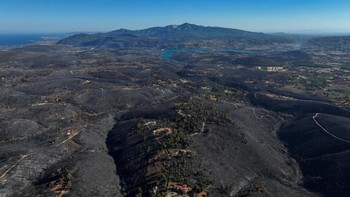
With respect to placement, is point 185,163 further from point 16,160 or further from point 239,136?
point 16,160

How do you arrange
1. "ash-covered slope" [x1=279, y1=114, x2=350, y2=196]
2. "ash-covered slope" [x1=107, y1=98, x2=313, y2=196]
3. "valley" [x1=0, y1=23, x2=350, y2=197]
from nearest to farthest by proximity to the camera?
"ash-covered slope" [x1=107, y1=98, x2=313, y2=196] → "valley" [x1=0, y1=23, x2=350, y2=197] → "ash-covered slope" [x1=279, y1=114, x2=350, y2=196]

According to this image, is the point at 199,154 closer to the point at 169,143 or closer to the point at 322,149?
the point at 169,143

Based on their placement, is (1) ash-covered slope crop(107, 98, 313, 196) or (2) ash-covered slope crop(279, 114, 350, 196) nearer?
(1) ash-covered slope crop(107, 98, 313, 196)

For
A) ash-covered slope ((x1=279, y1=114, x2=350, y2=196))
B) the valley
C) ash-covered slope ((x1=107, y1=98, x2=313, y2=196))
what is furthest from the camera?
ash-covered slope ((x1=279, y1=114, x2=350, y2=196))

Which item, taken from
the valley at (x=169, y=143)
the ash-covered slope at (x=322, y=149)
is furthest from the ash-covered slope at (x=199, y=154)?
the ash-covered slope at (x=322, y=149)

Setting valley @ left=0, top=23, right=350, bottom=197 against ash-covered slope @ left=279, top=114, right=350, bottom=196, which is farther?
ash-covered slope @ left=279, top=114, right=350, bottom=196

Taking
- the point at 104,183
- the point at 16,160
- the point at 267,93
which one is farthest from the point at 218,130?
the point at 267,93

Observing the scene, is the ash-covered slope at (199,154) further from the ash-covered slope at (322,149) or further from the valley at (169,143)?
the ash-covered slope at (322,149)

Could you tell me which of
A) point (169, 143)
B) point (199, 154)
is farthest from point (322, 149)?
point (169, 143)

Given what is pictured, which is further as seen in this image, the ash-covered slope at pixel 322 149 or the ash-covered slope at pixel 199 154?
the ash-covered slope at pixel 322 149

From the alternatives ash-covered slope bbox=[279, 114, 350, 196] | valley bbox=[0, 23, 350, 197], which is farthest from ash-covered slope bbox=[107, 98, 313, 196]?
ash-covered slope bbox=[279, 114, 350, 196]

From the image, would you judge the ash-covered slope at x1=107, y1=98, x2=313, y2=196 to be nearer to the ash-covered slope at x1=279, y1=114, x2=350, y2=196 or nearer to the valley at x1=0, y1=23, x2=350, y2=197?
the valley at x1=0, y1=23, x2=350, y2=197
